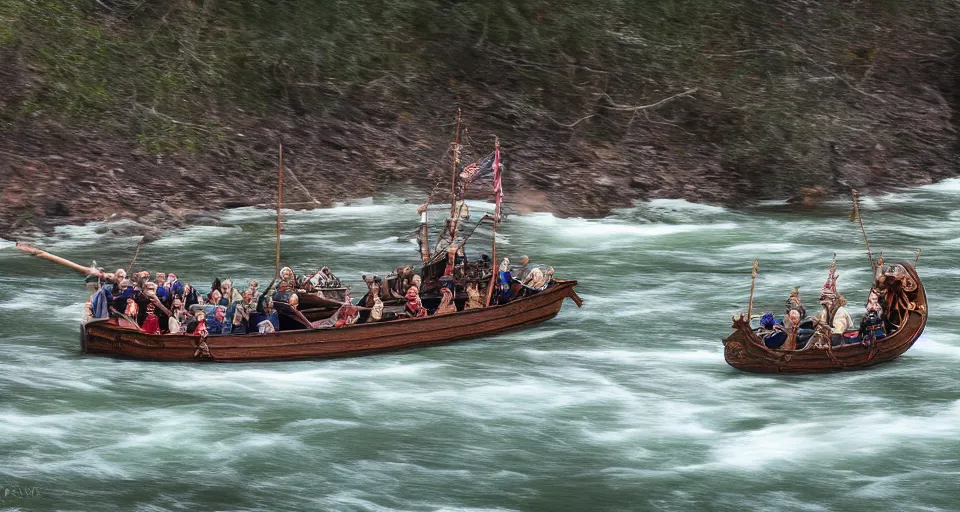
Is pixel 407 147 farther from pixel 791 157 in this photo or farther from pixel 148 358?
pixel 148 358

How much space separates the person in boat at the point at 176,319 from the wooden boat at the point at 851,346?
11.1 m

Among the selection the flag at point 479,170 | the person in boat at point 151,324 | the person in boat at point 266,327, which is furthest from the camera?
the flag at point 479,170

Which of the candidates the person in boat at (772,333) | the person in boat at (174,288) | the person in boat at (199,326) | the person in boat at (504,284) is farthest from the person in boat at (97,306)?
the person in boat at (772,333)

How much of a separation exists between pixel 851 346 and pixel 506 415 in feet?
24.5

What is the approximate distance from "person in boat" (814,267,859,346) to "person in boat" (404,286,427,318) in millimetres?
8354

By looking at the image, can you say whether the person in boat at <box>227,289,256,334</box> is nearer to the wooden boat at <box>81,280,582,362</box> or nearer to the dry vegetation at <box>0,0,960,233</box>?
the wooden boat at <box>81,280,582,362</box>

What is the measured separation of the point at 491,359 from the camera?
3562 centimetres

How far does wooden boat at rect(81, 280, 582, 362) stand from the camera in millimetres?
34312

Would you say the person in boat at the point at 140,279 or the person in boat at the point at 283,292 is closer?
the person in boat at the point at 283,292

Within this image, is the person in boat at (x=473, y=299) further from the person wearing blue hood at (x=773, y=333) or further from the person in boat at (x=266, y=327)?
the person wearing blue hood at (x=773, y=333)

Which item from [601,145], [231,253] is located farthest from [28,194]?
[601,145]

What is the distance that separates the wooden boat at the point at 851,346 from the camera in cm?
3391

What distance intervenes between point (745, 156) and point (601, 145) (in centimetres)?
475

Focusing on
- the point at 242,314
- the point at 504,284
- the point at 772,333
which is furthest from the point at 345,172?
the point at 772,333
